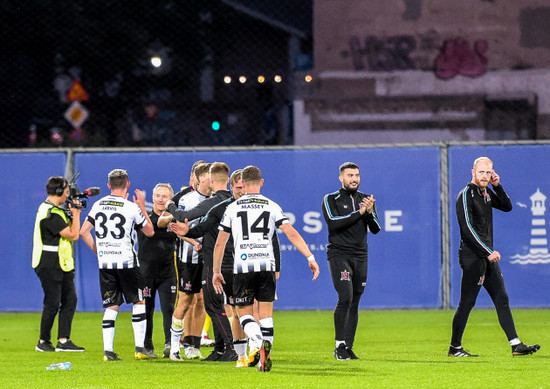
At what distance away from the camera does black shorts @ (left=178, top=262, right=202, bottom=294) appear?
37.2 ft

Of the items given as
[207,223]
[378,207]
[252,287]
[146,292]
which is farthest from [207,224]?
[378,207]

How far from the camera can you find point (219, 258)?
32.7ft

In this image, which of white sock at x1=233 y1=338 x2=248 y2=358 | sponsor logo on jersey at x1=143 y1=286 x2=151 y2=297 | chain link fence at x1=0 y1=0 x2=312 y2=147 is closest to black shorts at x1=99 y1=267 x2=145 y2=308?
sponsor logo on jersey at x1=143 y1=286 x2=151 y2=297

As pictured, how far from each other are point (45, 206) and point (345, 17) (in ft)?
78.5

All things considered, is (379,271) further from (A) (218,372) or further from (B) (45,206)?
(A) (218,372)

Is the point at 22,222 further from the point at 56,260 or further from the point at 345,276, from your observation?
the point at 345,276

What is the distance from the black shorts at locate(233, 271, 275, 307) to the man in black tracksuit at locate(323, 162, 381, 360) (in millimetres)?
1116

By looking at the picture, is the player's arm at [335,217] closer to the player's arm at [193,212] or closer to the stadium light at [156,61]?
the player's arm at [193,212]

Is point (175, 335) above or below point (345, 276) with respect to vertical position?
below

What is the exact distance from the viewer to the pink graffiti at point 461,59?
34.6 metres

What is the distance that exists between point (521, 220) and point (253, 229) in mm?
7087

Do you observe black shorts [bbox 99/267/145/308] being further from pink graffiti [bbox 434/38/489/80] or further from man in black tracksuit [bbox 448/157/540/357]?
pink graffiti [bbox 434/38/489/80]

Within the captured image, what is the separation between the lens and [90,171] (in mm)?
16312

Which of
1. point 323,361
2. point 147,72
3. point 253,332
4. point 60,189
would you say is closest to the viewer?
point 253,332
